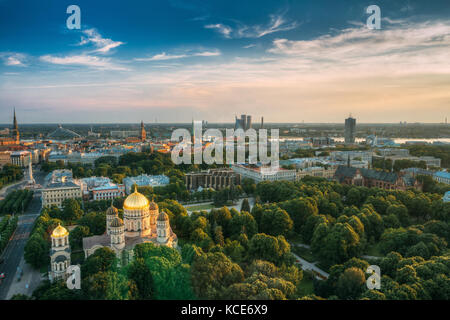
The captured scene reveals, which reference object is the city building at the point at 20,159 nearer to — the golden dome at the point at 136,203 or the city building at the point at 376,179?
the golden dome at the point at 136,203

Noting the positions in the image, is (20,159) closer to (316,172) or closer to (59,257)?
(59,257)

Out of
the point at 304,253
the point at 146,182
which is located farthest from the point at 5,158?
the point at 304,253

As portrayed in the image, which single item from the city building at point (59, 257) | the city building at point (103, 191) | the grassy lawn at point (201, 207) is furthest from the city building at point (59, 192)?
the city building at point (59, 257)

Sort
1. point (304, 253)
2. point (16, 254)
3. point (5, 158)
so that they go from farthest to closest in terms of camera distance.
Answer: point (5, 158) < point (16, 254) < point (304, 253)

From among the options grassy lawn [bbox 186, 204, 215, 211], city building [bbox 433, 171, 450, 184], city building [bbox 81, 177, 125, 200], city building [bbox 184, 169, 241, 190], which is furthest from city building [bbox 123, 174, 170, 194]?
city building [bbox 433, 171, 450, 184]

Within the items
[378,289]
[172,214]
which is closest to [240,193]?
[172,214]

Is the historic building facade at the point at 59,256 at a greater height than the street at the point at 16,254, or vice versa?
the historic building facade at the point at 59,256

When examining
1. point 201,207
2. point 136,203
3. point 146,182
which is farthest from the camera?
point 146,182
